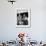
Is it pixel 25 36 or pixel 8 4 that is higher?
pixel 8 4

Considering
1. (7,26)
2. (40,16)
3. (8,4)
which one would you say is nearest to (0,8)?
(8,4)

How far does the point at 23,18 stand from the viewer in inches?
195

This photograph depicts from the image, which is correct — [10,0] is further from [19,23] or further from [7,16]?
[19,23]

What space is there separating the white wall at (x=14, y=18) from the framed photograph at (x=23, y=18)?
108 mm

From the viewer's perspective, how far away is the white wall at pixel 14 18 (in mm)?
4914

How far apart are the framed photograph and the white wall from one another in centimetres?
11

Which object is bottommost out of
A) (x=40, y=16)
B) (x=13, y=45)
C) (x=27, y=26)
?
(x=13, y=45)

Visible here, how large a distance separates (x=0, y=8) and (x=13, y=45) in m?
1.46

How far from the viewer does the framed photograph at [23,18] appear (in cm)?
493

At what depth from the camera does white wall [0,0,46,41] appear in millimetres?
4914

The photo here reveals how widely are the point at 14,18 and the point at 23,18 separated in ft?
1.07

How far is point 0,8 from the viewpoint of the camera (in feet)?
16.1

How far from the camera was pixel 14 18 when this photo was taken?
194 inches

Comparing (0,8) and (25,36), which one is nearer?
(25,36)
